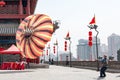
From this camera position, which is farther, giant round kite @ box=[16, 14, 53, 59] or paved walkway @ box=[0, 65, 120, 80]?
giant round kite @ box=[16, 14, 53, 59]

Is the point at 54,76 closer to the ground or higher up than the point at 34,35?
closer to the ground

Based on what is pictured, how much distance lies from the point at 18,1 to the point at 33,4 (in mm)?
6242

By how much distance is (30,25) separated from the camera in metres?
26.6

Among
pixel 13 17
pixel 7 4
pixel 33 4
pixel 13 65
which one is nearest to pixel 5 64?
pixel 13 65

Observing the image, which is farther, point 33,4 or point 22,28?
point 33,4

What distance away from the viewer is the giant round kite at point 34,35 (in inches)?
1032

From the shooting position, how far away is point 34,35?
26.1 metres

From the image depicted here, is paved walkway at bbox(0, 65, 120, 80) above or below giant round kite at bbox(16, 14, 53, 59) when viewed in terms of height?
below

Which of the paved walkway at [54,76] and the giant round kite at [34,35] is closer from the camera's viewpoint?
the paved walkway at [54,76]

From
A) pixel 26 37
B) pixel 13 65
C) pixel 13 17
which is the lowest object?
pixel 13 65

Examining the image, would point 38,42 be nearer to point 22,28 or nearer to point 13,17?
point 22,28

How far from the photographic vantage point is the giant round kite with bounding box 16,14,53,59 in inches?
1032

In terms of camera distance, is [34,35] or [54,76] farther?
[34,35]

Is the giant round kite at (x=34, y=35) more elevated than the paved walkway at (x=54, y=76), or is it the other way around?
the giant round kite at (x=34, y=35)
